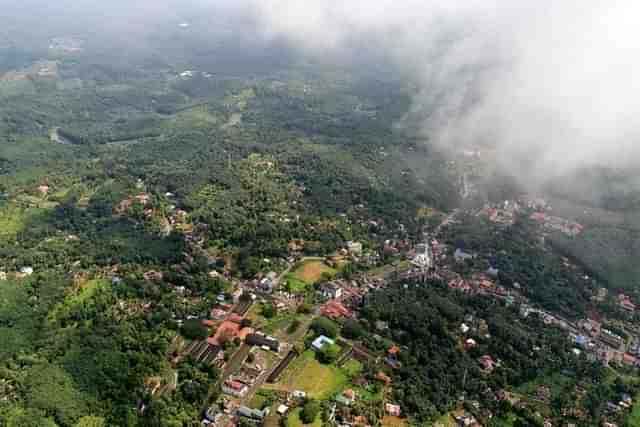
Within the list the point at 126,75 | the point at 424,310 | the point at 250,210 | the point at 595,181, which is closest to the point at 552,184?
the point at 595,181

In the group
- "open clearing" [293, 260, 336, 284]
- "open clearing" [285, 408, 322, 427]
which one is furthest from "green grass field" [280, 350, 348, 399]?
"open clearing" [293, 260, 336, 284]

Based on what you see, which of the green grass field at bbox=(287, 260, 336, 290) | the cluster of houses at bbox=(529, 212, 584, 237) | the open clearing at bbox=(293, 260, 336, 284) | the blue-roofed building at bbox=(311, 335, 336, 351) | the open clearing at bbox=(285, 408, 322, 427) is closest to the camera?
the open clearing at bbox=(285, 408, 322, 427)

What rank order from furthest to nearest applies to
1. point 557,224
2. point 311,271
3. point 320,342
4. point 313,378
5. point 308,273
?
point 557,224
point 311,271
point 308,273
point 320,342
point 313,378

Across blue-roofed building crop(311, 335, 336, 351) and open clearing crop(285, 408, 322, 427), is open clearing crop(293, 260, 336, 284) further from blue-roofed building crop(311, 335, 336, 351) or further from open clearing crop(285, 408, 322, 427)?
open clearing crop(285, 408, 322, 427)

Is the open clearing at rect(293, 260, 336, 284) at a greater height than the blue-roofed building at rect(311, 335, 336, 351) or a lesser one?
lesser

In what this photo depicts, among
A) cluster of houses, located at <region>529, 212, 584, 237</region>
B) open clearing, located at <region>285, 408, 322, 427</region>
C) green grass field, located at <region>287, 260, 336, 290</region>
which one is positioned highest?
cluster of houses, located at <region>529, 212, 584, 237</region>

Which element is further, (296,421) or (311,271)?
(311,271)

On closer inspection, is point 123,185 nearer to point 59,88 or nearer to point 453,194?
point 453,194

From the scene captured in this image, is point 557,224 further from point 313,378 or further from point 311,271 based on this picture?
point 313,378

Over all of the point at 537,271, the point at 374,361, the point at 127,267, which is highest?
the point at 537,271

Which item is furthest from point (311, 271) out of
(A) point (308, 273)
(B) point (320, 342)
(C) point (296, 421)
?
(C) point (296, 421)

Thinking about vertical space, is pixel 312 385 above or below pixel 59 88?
above
